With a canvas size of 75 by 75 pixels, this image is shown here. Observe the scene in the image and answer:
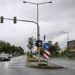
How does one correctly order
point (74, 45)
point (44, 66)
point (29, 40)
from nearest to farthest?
point (44, 66) < point (29, 40) < point (74, 45)

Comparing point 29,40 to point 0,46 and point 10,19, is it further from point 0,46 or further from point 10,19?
point 10,19

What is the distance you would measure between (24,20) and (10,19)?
2675 millimetres

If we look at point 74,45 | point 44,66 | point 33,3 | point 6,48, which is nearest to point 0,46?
point 6,48

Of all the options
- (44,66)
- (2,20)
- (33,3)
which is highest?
(33,3)

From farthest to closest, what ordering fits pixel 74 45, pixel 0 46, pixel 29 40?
pixel 0 46
pixel 74 45
pixel 29 40

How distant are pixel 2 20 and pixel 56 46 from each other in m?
118

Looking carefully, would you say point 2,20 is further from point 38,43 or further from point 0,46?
Answer: point 0,46

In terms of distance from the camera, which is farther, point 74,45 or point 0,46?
point 0,46

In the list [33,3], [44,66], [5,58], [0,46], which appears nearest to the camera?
[44,66]

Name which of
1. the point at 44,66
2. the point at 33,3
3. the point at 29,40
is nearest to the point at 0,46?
the point at 29,40

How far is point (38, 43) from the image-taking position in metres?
36.8

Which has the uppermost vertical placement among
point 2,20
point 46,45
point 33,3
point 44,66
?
point 33,3

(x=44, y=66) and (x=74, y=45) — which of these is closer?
(x=44, y=66)

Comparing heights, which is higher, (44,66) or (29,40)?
(29,40)
